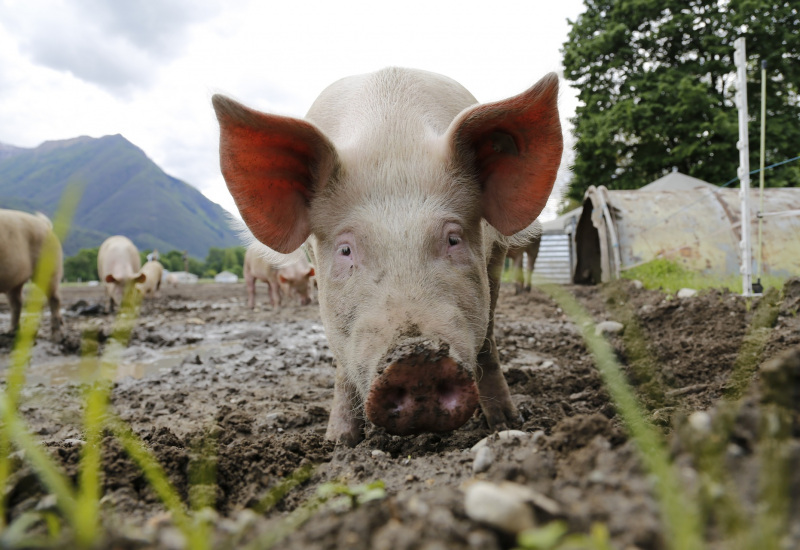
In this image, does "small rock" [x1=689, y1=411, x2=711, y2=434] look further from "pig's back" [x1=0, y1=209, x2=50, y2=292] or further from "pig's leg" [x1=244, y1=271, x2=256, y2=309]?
"pig's leg" [x1=244, y1=271, x2=256, y2=309]

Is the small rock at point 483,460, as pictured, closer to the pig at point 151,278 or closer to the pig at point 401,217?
the pig at point 401,217

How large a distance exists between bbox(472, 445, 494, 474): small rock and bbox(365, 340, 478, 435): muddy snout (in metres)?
0.27

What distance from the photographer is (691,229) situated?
9523 mm

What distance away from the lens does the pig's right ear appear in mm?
2385

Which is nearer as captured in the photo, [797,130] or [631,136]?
[797,130]

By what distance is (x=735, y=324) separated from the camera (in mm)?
4086

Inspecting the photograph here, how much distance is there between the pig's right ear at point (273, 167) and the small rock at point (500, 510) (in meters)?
1.93

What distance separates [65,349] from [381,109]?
6136 millimetres

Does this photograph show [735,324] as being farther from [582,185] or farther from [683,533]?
[582,185]

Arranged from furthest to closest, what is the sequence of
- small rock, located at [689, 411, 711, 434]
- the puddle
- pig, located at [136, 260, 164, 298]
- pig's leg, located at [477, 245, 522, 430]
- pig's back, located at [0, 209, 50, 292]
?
pig, located at [136, 260, 164, 298] < pig's back, located at [0, 209, 50, 292] < the puddle < pig's leg, located at [477, 245, 522, 430] < small rock, located at [689, 411, 711, 434]

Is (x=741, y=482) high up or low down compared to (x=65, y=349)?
up

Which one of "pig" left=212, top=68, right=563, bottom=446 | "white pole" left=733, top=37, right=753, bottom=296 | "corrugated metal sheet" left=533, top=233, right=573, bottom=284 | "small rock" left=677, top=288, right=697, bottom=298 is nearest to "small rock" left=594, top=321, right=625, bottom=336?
"white pole" left=733, top=37, right=753, bottom=296

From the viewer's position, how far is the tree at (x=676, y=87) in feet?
64.6

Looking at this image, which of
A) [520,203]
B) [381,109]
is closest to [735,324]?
[520,203]
